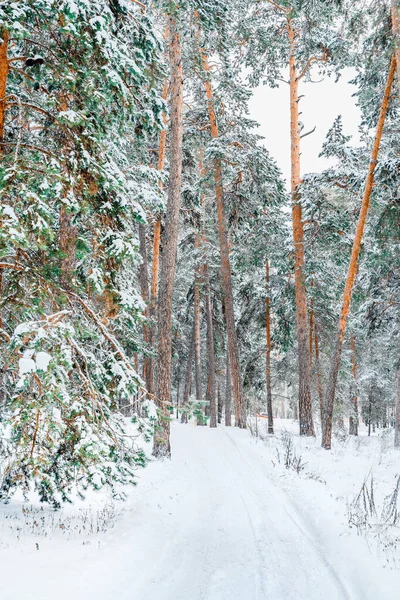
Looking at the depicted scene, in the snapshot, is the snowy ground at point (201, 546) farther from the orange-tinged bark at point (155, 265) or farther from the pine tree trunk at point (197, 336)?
the pine tree trunk at point (197, 336)

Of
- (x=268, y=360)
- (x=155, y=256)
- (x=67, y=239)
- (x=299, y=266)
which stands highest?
(x=155, y=256)

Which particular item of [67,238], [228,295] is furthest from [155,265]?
A: [67,238]

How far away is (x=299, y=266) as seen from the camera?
12891mm

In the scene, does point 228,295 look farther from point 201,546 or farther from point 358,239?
point 201,546

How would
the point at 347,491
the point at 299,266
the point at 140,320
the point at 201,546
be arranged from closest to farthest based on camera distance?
the point at 201,546, the point at 140,320, the point at 347,491, the point at 299,266

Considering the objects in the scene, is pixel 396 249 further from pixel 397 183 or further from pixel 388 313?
pixel 397 183

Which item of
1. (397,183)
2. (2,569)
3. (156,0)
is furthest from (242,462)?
(156,0)

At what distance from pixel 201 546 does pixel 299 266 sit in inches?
396

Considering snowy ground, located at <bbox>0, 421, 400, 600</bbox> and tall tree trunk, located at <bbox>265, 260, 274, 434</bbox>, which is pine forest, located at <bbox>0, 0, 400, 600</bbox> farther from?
tall tree trunk, located at <bbox>265, 260, 274, 434</bbox>

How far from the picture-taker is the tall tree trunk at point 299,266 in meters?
12.4

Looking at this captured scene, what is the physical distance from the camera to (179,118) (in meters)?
9.21

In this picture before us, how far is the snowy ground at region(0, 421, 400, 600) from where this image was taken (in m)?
3.45

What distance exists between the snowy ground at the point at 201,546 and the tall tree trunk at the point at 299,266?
201 inches

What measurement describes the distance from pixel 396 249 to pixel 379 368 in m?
17.4
